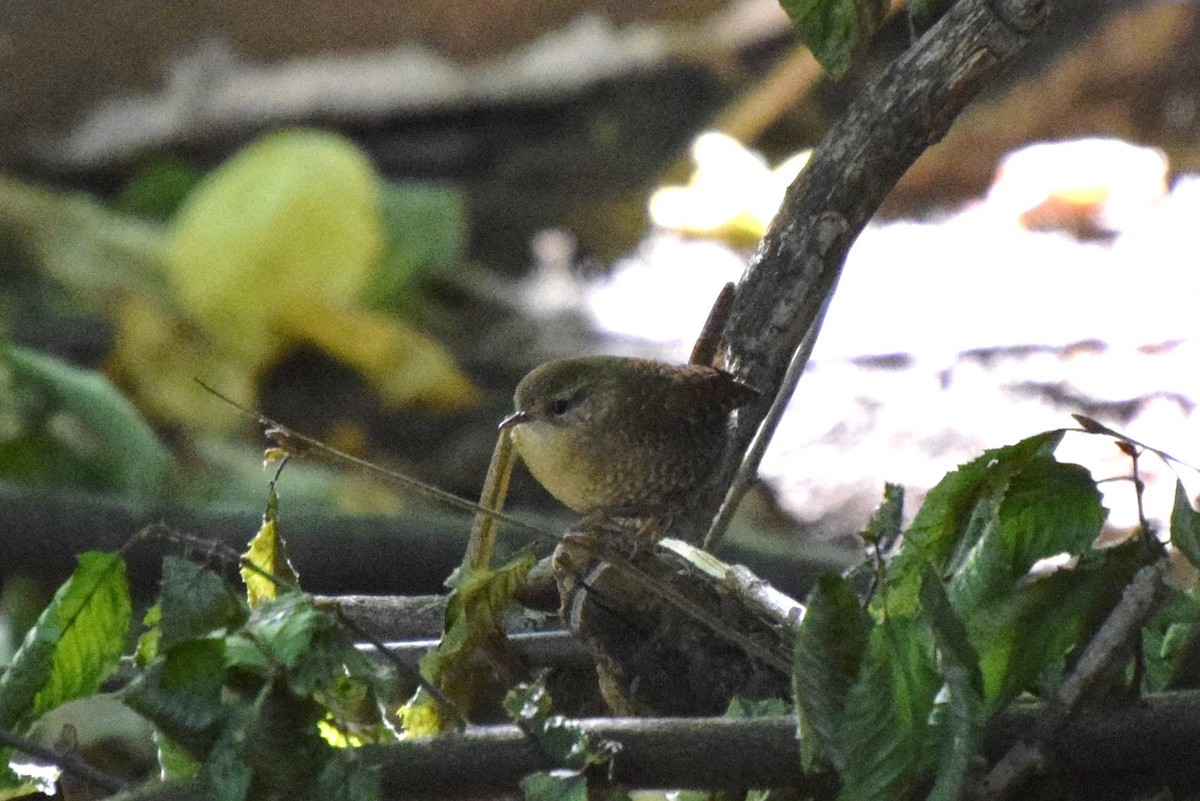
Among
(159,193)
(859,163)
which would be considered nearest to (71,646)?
(859,163)

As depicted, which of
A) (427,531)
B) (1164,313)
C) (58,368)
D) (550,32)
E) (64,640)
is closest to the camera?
(64,640)

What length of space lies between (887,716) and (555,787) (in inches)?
9.5

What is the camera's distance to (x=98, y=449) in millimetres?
3662

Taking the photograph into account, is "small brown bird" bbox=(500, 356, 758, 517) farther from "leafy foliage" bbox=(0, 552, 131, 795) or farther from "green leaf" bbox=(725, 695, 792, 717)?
"leafy foliage" bbox=(0, 552, 131, 795)

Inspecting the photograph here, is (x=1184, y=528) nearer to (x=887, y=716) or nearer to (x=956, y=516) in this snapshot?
(x=956, y=516)

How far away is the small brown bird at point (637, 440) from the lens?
1890 millimetres

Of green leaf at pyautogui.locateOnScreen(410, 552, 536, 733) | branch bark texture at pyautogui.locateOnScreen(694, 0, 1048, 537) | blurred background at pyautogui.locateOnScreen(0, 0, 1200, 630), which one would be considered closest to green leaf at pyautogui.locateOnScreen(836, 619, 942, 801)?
green leaf at pyautogui.locateOnScreen(410, 552, 536, 733)

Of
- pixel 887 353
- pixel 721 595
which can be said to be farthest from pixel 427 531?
pixel 721 595

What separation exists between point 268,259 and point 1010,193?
2402mm

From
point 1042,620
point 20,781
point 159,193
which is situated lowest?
point 20,781

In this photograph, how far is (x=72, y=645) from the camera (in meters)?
1.30

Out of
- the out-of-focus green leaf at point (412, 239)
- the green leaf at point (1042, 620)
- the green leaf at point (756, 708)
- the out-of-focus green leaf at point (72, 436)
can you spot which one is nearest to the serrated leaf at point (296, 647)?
the green leaf at point (756, 708)

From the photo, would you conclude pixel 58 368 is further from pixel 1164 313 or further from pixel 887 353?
pixel 1164 313

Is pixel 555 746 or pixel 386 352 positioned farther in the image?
pixel 386 352
